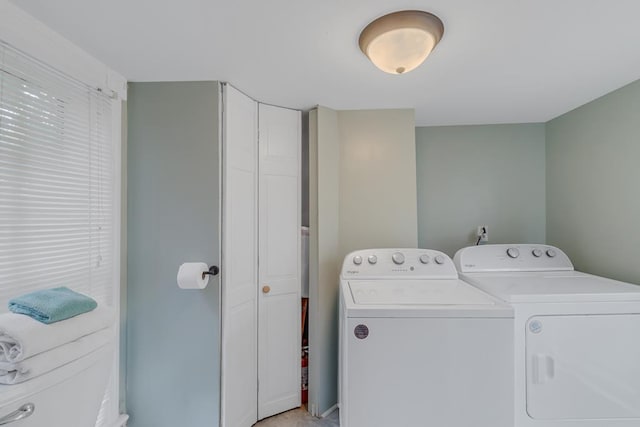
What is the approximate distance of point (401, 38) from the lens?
998mm

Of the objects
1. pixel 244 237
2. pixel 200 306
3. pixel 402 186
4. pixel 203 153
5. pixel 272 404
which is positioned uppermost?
pixel 203 153

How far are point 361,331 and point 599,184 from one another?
1892 mm

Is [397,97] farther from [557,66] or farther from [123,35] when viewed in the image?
[123,35]

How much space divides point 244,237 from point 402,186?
3.87 ft

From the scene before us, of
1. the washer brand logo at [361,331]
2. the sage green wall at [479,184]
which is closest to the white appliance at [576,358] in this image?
the washer brand logo at [361,331]

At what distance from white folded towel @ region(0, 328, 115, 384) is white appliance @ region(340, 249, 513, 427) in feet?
3.29

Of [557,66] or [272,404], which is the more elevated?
[557,66]

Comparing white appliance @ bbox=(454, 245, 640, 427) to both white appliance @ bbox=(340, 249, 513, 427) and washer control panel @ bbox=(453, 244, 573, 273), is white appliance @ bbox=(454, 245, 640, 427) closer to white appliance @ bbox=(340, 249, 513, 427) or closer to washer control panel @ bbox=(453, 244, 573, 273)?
white appliance @ bbox=(340, 249, 513, 427)

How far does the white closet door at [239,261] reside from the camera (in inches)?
58.1

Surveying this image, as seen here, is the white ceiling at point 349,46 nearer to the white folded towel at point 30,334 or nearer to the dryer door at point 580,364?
the white folded towel at point 30,334

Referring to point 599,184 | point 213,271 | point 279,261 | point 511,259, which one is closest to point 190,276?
point 213,271

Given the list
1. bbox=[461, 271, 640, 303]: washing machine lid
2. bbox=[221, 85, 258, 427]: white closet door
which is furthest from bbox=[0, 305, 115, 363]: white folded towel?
bbox=[461, 271, 640, 303]: washing machine lid

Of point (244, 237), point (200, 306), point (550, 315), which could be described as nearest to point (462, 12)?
point (550, 315)

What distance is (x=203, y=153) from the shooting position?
1.46 metres
